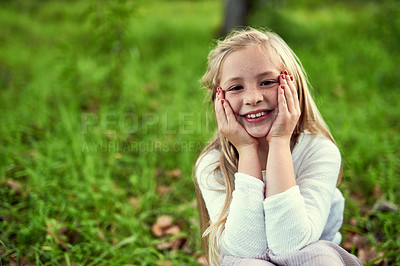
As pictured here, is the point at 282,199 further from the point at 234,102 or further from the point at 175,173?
the point at 175,173

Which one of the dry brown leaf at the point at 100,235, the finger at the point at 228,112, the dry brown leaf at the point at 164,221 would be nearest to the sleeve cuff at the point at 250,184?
the finger at the point at 228,112

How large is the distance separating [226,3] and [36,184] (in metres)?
4.39

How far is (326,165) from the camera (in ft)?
5.23

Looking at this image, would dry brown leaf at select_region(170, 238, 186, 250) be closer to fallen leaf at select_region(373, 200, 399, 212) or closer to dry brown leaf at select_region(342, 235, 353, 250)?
dry brown leaf at select_region(342, 235, 353, 250)

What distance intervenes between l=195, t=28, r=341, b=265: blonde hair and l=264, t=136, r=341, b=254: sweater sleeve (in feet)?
0.73

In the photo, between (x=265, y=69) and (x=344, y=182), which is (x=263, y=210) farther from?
(x=344, y=182)

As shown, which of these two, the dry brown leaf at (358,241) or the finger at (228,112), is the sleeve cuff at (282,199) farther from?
the dry brown leaf at (358,241)

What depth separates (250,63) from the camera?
1.58 meters

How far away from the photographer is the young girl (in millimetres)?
1414

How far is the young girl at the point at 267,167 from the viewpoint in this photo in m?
1.41
